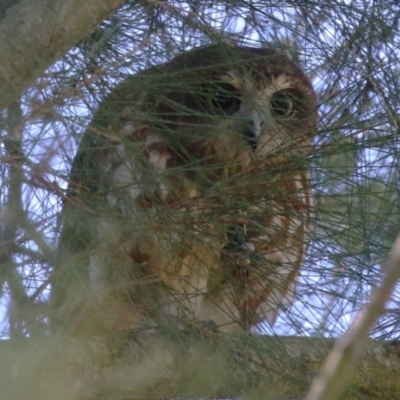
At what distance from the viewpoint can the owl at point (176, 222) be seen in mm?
1528

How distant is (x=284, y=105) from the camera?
2.26m

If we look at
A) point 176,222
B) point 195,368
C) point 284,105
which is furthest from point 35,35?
point 284,105

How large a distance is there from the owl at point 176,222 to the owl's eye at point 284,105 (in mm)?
222

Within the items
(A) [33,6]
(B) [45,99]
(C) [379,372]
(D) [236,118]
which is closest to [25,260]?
(B) [45,99]

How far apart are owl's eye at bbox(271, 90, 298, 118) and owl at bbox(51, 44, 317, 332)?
22cm

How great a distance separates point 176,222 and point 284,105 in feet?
2.58

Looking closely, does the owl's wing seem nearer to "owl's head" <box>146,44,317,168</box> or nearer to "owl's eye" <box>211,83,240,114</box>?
"owl's head" <box>146,44,317,168</box>

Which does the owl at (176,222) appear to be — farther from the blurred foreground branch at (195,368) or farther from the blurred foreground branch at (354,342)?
the blurred foreground branch at (354,342)

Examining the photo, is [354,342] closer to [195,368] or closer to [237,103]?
[195,368]

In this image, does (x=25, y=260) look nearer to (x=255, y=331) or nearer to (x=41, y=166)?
(x=41, y=166)

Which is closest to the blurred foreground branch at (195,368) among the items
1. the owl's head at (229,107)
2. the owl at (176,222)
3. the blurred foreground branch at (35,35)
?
the owl at (176,222)

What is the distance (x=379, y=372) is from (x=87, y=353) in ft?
2.18

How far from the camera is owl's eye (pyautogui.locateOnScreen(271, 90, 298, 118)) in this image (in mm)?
2129

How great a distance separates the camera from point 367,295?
5.08 ft
